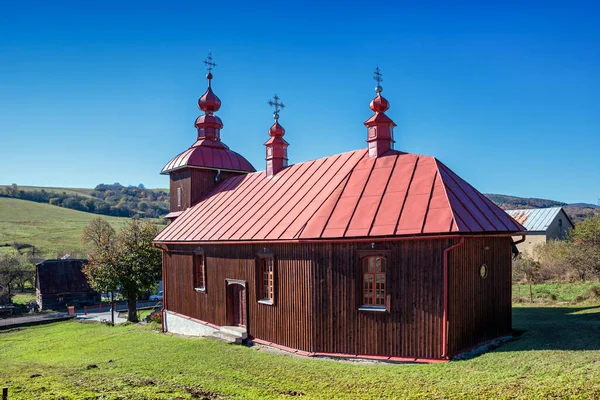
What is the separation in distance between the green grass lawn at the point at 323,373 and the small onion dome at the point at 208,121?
42.9 feet

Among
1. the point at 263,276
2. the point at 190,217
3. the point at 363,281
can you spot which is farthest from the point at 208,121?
the point at 363,281

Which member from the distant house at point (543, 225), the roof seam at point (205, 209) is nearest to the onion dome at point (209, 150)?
the roof seam at point (205, 209)

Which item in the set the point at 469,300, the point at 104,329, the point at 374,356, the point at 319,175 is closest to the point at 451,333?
the point at 469,300

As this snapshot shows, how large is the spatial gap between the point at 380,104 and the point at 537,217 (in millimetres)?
32047

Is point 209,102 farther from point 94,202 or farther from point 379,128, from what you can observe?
point 94,202

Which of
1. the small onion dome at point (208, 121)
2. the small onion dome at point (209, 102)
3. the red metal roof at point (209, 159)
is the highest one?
the small onion dome at point (209, 102)

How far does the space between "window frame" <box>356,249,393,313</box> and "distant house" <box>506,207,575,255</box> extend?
3118cm

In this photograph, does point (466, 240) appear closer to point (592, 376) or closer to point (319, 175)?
point (592, 376)

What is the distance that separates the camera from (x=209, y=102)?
26172mm

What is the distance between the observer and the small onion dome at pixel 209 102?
85.9 ft

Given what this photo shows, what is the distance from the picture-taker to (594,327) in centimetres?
1328

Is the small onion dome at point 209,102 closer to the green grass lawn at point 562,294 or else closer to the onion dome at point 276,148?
the onion dome at point 276,148

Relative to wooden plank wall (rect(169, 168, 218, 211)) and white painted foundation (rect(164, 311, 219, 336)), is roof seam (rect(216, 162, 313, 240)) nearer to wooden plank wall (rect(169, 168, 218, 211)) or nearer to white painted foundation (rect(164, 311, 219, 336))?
white painted foundation (rect(164, 311, 219, 336))

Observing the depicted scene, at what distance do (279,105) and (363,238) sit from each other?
37.4ft
